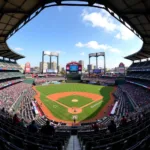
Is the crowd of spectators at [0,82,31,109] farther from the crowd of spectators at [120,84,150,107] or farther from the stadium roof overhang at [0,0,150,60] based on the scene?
the crowd of spectators at [120,84,150,107]

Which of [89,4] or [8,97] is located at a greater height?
[89,4]

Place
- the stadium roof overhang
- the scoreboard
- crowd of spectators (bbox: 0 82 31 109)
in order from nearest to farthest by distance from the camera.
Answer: the stadium roof overhang
crowd of spectators (bbox: 0 82 31 109)
the scoreboard

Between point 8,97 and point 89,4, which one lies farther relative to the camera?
point 8,97

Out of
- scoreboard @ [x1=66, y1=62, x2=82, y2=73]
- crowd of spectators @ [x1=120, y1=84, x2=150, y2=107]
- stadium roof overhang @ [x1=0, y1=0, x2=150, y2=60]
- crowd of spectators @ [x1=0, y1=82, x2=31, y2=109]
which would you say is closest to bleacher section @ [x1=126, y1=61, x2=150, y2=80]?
crowd of spectators @ [x1=120, y1=84, x2=150, y2=107]

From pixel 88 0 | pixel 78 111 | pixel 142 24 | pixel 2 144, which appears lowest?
pixel 78 111

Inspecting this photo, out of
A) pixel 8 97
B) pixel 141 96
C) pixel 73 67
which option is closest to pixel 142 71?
pixel 141 96

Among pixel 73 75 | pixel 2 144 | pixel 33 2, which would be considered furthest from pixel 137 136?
pixel 73 75

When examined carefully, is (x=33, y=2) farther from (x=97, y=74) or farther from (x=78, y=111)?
(x=97, y=74)

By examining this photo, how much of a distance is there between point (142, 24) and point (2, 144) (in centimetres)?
1666

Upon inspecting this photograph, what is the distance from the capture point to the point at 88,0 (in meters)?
12.4

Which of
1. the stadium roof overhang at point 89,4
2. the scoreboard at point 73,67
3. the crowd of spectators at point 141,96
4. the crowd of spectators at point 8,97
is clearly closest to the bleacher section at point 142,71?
the crowd of spectators at point 141,96

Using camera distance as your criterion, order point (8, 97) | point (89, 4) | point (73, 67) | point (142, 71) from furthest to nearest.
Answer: point (73, 67) → point (142, 71) → point (8, 97) → point (89, 4)

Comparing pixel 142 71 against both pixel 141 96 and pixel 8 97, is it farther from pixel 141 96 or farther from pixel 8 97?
pixel 8 97

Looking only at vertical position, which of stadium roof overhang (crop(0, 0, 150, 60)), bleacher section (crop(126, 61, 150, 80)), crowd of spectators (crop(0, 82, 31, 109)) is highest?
stadium roof overhang (crop(0, 0, 150, 60))
